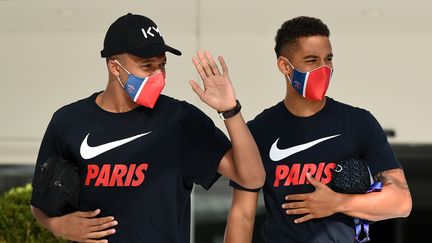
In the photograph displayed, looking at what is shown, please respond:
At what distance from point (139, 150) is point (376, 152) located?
1.13m

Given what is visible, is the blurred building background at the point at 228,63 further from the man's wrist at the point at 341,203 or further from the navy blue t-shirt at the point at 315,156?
the man's wrist at the point at 341,203

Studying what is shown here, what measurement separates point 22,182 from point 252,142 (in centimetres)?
499

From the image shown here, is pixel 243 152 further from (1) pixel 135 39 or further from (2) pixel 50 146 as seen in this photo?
(2) pixel 50 146

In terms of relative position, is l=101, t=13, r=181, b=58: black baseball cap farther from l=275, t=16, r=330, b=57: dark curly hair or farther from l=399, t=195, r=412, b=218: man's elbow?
l=399, t=195, r=412, b=218: man's elbow

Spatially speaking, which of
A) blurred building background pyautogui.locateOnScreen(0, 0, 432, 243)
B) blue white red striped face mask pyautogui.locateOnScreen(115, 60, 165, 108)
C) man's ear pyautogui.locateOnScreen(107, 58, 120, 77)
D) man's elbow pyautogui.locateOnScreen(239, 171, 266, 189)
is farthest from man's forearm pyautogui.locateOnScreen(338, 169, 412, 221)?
blurred building background pyautogui.locateOnScreen(0, 0, 432, 243)

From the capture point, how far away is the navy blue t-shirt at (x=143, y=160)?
4105mm

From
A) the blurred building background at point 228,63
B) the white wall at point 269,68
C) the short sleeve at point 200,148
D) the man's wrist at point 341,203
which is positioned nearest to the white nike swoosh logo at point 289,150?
the man's wrist at point 341,203

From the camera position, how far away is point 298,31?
464cm

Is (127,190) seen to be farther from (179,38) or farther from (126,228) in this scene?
(179,38)

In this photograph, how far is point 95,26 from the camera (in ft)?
26.1

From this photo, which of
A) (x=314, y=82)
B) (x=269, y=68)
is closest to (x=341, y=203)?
(x=314, y=82)

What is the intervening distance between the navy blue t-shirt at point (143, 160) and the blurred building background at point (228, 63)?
11.2 ft

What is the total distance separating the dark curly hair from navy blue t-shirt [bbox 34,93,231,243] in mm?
730

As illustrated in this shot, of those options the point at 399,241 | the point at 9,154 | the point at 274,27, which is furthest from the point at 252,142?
the point at 399,241
